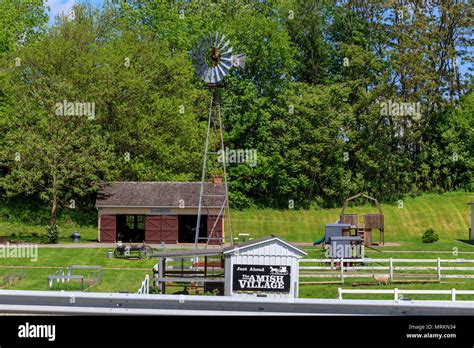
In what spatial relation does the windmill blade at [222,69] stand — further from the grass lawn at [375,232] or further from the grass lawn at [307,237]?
the grass lawn at [375,232]

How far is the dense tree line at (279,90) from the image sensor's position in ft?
229

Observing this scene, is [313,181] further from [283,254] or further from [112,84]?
[283,254]

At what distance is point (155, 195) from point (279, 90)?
2698cm

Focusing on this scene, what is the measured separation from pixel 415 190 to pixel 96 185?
1317 inches

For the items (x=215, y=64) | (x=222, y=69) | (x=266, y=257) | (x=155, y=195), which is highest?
(x=215, y=64)

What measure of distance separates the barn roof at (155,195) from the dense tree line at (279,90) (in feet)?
17.7

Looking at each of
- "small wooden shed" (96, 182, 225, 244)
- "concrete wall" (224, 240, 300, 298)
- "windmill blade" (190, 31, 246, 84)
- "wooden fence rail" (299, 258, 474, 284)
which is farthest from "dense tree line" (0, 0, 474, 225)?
"concrete wall" (224, 240, 300, 298)

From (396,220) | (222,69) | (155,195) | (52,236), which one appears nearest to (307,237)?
(396,220)

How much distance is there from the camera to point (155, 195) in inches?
2357

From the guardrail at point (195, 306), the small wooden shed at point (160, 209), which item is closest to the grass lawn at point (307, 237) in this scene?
the small wooden shed at point (160, 209)

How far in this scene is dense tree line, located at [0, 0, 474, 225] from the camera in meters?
69.9

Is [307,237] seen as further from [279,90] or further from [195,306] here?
[195,306]

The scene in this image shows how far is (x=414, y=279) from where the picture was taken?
39.9 metres

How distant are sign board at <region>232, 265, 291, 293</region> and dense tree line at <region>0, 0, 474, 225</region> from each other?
3347cm
